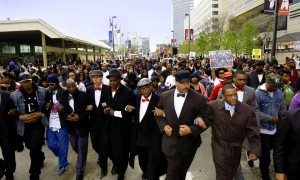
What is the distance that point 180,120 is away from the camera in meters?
3.92

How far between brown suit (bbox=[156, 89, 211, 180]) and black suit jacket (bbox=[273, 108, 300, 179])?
116 cm

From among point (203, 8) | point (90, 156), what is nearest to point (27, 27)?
point (90, 156)

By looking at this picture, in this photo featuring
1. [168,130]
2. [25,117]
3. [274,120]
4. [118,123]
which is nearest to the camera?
[168,130]

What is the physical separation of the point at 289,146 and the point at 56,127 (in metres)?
4.12

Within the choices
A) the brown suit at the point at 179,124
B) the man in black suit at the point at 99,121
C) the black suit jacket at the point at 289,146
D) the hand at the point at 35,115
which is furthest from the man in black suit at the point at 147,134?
the black suit jacket at the point at 289,146

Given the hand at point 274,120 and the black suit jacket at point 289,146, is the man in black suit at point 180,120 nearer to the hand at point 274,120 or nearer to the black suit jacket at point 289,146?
the black suit jacket at point 289,146

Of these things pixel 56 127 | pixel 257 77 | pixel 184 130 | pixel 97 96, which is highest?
pixel 257 77

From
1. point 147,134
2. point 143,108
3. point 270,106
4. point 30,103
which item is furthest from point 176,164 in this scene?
point 30,103

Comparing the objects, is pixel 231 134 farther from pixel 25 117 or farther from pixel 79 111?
pixel 25 117

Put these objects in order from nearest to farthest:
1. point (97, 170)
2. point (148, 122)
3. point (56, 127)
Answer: point (148, 122) → point (56, 127) → point (97, 170)

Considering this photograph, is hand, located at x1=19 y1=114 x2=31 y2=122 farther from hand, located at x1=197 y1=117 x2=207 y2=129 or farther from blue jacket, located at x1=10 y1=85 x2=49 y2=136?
hand, located at x1=197 y1=117 x2=207 y2=129

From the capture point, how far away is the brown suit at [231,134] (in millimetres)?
3723

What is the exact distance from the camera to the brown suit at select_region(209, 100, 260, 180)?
12.2 feet

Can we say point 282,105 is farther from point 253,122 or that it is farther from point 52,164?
point 52,164
